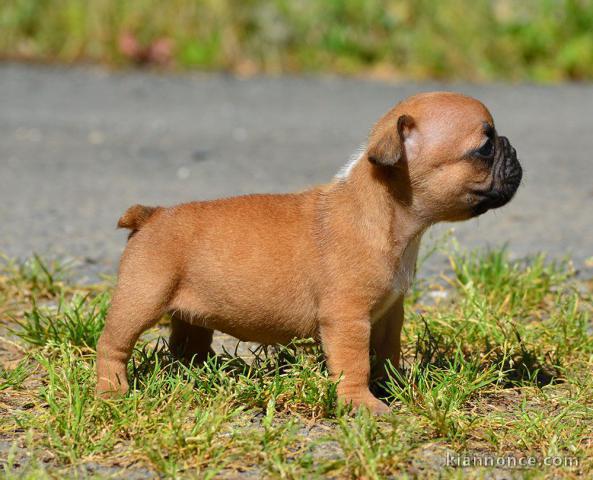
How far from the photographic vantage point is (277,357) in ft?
15.7

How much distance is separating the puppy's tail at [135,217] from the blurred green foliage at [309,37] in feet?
32.8

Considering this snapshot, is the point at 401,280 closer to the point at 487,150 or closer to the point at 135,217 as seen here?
the point at 487,150

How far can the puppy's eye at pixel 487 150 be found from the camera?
4.37 metres

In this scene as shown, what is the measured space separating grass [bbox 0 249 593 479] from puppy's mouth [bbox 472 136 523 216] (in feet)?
2.41

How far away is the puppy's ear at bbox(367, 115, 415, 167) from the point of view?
4.22 metres

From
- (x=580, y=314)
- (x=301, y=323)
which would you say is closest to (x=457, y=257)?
(x=580, y=314)

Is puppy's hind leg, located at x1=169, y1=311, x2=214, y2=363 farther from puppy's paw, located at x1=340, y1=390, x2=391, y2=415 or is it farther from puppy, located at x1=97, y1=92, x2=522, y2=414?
puppy's paw, located at x1=340, y1=390, x2=391, y2=415

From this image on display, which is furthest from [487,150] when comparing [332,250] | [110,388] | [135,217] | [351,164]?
[110,388]

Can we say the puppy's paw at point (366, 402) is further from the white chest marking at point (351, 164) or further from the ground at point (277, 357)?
the white chest marking at point (351, 164)

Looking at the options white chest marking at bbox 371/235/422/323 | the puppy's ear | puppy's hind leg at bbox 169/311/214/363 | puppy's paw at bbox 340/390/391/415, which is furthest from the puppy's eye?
puppy's hind leg at bbox 169/311/214/363

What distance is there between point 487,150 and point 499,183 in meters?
0.15

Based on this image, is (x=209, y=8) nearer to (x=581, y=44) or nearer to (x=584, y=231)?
(x=581, y=44)

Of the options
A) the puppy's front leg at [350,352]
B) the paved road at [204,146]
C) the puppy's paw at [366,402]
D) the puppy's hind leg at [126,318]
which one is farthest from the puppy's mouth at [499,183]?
the paved road at [204,146]

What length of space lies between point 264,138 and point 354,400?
7166 mm
